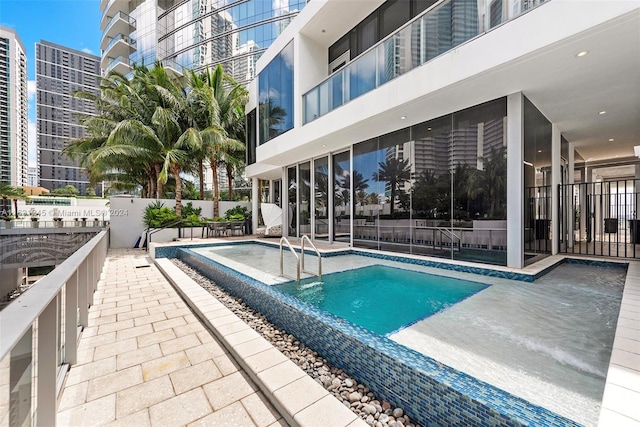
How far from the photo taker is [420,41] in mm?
5816

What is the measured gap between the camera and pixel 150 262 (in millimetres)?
8555

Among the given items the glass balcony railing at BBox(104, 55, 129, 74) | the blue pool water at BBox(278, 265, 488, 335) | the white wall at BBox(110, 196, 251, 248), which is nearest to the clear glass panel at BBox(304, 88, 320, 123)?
the blue pool water at BBox(278, 265, 488, 335)

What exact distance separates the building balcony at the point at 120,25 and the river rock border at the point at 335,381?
48.1 meters

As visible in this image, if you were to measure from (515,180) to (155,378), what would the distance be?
6833 mm

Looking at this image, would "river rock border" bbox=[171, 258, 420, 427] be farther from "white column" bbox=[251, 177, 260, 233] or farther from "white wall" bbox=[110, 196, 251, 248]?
"white column" bbox=[251, 177, 260, 233]

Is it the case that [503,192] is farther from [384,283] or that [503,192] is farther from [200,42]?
[200,42]

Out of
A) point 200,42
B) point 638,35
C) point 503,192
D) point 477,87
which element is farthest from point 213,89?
point 200,42

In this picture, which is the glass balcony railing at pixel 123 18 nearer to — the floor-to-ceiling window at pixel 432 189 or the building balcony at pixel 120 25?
the building balcony at pixel 120 25

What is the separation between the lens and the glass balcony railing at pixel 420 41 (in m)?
4.76

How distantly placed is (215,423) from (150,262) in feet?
26.4

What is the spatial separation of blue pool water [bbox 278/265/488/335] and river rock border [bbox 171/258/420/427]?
0.91 m

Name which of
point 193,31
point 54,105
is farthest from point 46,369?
point 54,105

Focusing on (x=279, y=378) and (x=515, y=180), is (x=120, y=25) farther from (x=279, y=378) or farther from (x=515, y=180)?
(x=279, y=378)

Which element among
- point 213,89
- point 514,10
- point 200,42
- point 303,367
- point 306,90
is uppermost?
point 200,42
